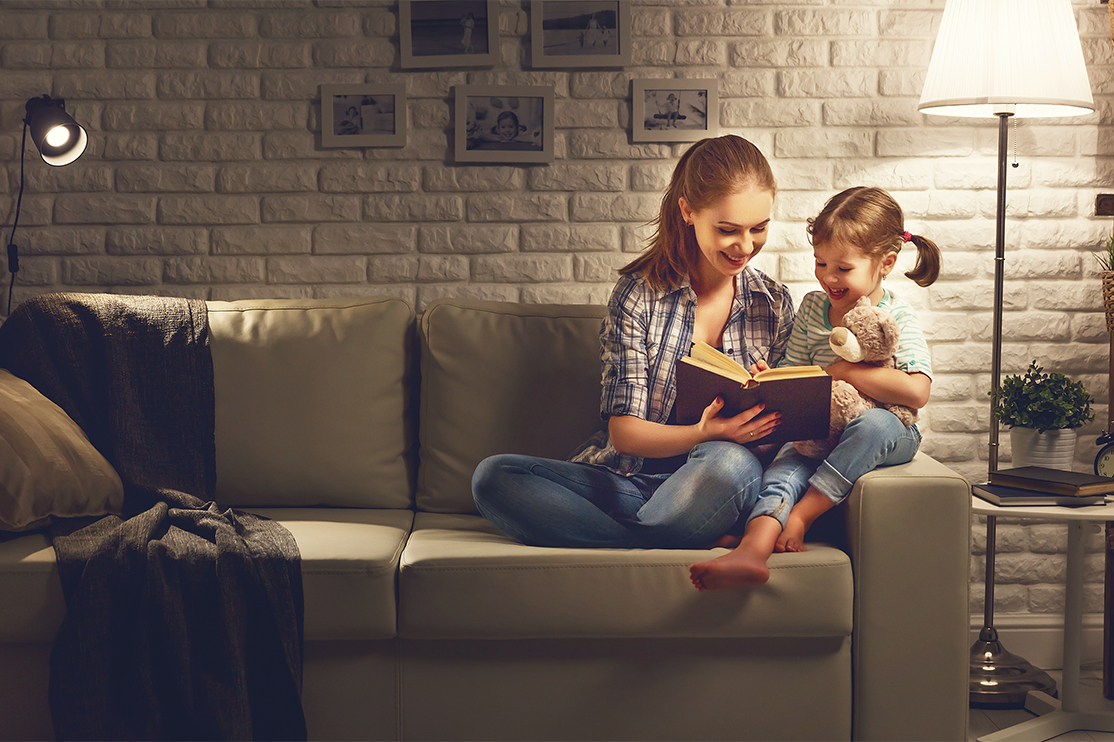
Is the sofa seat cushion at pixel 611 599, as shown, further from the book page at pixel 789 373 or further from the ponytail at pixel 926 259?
the ponytail at pixel 926 259

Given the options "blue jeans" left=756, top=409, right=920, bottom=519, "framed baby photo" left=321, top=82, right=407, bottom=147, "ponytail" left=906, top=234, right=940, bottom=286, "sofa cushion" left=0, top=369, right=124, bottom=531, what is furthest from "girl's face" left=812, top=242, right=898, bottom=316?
"sofa cushion" left=0, top=369, right=124, bottom=531

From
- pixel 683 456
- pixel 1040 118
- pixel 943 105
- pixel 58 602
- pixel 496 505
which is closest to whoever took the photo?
pixel 58 602

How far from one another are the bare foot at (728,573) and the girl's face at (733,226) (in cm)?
63

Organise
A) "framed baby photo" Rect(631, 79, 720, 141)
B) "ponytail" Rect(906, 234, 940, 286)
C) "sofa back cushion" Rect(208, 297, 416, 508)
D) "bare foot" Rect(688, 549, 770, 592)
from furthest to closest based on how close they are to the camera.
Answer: "framed baby photo" Rect(631, 79, 720, 141)
"sofa back cushion" Rect(208, 297, 416, 508)
"ponytail" Rect(906, 234, 940, 286)
"bare foot" Rect(688, 549, 770, 592)

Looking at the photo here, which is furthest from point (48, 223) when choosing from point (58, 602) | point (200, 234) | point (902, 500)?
point (902, 500)

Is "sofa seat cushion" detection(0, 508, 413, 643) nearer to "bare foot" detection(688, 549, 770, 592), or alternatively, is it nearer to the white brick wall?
"bare foot" detection(688, 549, 770, 592)

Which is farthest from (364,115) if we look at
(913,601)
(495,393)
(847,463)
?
(913,601)

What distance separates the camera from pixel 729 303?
1.87 m

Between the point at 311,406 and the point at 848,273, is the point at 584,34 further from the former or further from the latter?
the point at 311,406

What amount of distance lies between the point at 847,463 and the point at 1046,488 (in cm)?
53

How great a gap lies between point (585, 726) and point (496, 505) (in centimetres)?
43

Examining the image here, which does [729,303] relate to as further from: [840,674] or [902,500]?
[840,674]

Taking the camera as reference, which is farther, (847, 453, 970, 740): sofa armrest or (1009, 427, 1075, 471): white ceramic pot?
(1009, 427, 1075, 471): white ceramic pot

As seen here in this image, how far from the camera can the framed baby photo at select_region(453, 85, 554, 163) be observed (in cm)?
229
